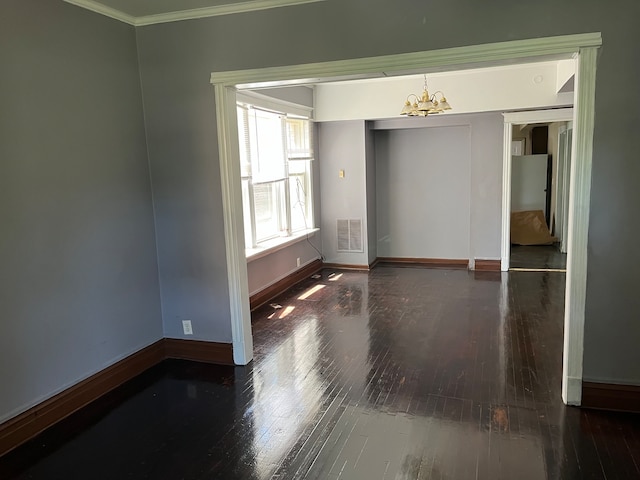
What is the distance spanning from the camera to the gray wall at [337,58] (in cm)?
267

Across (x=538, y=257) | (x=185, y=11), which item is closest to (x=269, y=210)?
(x=185, y=11)

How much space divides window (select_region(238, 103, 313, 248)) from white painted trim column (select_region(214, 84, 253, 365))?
4.05ft

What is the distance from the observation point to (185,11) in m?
3.34

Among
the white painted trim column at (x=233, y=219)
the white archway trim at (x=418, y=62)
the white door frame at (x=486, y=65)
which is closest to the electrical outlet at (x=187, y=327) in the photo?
the white painted trim column at (x=233, y=219)

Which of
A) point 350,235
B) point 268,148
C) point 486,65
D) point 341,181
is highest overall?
point 486,65

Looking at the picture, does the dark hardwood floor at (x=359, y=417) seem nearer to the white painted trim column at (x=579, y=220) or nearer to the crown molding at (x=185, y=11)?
the white painted trim column at (x=579, y=220)

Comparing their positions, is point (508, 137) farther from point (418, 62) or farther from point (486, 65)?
point (418, 62)

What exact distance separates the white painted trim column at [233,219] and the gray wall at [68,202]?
2.14 feet

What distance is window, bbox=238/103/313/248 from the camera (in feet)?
16.5

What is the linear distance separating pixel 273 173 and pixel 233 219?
2.17 meters

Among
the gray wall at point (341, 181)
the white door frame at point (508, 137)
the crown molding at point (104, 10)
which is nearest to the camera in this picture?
the crown molding at point (104, 10)

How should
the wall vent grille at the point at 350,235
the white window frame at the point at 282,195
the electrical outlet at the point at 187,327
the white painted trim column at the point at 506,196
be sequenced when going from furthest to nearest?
the wall vent grille at the point at 350,235 → the white painted trim column at the point at 506,196 → the white window frame at the point at 282,195 → the electrical outlet at the point at 187,327

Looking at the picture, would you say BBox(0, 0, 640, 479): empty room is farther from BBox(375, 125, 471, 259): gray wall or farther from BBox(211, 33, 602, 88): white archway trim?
BBox(375, 125, 471, 259): gray wall

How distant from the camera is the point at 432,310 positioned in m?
4.93
